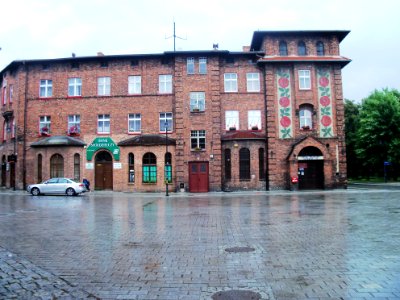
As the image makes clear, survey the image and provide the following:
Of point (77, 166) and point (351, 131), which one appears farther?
point (351, 131)

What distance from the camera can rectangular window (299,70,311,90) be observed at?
110ft

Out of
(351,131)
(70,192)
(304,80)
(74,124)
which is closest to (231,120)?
(304,80)

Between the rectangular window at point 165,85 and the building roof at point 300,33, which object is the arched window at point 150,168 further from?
the building roof at point 300,33

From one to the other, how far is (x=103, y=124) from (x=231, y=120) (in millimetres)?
11918

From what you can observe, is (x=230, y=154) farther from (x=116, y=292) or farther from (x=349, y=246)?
(x=116, y=292)

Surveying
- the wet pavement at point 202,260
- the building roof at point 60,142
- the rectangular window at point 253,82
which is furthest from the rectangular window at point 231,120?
the wet pavement at point 202,260

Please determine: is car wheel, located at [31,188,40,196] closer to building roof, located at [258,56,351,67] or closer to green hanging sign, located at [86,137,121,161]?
green hanging sign, located at [86,137,121,161]

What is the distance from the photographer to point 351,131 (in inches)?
2243

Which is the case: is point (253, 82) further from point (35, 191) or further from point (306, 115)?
point (35, 191)

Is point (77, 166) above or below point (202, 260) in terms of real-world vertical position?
above

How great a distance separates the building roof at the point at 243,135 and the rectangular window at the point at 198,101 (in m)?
3.34

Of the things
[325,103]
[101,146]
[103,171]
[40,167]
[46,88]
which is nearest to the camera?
[325,103]

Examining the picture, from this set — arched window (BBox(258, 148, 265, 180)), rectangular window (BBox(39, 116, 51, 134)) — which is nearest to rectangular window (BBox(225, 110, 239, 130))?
arched window (BBox(258, 148, 265, 180))

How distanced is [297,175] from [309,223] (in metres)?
20.4
